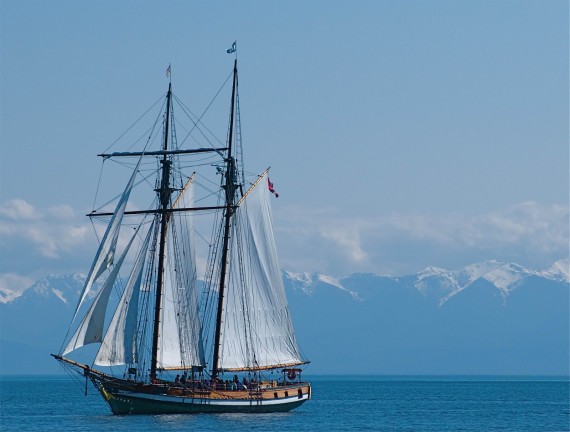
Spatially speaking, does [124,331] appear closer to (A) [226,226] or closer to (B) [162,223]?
(B) [162,223]

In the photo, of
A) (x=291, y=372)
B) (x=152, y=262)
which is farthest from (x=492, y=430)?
(x=152, y=262)

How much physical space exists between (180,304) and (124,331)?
19.8 feet

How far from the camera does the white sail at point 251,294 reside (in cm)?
10488

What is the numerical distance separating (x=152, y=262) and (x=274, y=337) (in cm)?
1127

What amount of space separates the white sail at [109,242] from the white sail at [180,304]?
6.87 meters

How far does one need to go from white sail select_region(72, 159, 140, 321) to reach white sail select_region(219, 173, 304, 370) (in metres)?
10.9

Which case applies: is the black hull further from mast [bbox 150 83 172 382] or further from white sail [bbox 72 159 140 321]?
white sail [bbox 72 159 140 321]

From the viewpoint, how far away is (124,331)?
98.6m

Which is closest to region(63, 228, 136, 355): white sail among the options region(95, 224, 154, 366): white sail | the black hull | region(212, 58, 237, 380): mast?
region(95, 224, 154, 366): white sail

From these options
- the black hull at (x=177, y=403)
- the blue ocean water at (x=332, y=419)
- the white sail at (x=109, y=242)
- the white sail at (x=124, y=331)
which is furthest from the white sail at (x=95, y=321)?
the blue ocean water at (x=332, y=419)

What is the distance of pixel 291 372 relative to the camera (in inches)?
4299

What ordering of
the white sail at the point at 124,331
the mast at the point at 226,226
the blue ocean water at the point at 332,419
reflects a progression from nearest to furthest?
the blue ocean water at the point at 332,419 → the white sail at the point at 124,331 → the mast at the point at 226,226

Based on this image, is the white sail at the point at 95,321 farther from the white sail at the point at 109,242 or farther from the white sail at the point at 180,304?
the white sail at the point at 180,304

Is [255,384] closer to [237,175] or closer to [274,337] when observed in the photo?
[274,337]
